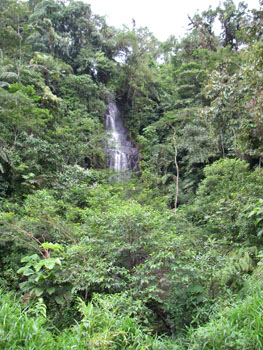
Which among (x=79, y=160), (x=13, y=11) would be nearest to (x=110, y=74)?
(x=13, y=11)

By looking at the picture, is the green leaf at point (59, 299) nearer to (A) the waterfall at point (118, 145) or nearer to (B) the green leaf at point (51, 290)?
(B) the green leaf at point (51, 290)

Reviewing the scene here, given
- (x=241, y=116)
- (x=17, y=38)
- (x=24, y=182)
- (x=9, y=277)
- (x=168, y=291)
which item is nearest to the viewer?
(x=168, y=291)

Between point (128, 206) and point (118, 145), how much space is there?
12.9 m

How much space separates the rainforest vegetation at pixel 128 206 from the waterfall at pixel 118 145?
71cm

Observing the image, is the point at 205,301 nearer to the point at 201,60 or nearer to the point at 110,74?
the point at 201,60

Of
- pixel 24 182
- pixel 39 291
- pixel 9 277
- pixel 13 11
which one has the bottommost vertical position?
pixel 9 277

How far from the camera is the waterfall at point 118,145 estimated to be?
1598 cm

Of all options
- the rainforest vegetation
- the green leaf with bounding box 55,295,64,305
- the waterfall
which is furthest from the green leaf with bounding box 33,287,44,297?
the waterfall

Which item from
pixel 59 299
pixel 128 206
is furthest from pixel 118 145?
pixel 59 299

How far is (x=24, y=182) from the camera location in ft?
28.5

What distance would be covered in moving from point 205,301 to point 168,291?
1.73 ft

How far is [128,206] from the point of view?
462 cm

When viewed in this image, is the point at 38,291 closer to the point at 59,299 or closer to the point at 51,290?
the point at 51,290

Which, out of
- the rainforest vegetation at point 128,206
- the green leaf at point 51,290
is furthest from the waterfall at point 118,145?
the green leaf at point 51,290
